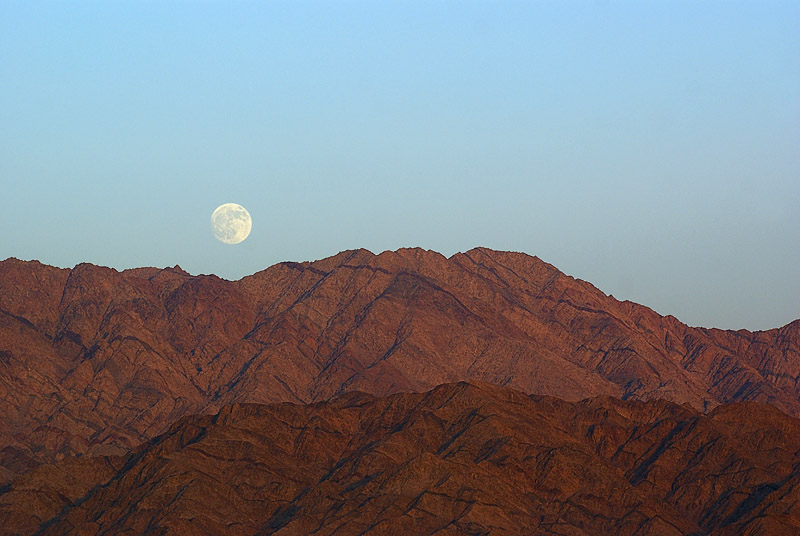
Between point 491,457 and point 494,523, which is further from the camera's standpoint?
point 491,457

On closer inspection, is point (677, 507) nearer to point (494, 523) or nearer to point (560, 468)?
point (560, 468)

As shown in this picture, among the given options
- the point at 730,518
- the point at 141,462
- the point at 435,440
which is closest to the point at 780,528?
the point at 730,518

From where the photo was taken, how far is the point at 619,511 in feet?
570

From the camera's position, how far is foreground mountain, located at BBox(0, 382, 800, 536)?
159m

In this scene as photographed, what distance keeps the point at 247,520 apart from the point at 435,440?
36852 millimetres

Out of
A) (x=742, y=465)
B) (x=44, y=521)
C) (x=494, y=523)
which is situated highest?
(x=742, y=465)

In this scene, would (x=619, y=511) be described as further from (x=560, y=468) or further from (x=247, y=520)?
(x=247, y=520)

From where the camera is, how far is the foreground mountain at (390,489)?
520 feet

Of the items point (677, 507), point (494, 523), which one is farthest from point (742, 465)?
point (494, 523)

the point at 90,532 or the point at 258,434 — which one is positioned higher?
the point at 258,434

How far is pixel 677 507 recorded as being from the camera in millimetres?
189250

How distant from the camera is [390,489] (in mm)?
163375

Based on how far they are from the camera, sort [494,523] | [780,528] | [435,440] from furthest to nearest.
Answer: [435,440] → [780,528] → [494,523]

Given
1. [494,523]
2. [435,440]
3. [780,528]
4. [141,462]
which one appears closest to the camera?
[494,523]
